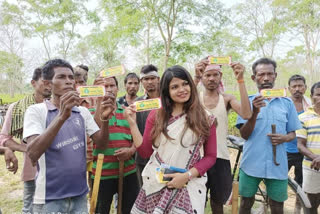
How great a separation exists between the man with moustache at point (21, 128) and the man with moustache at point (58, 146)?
68cm

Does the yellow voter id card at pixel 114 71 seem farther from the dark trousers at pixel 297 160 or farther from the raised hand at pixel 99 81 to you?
the dark trousers at pixel 297 160

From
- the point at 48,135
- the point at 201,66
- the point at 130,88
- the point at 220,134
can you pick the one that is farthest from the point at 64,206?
the point at 130,88

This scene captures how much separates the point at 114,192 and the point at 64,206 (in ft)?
2.70

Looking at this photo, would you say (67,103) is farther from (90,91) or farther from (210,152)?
(210,152)

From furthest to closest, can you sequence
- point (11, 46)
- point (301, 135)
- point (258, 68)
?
point (11, 46) → point (301, 135) → point (258, 68)

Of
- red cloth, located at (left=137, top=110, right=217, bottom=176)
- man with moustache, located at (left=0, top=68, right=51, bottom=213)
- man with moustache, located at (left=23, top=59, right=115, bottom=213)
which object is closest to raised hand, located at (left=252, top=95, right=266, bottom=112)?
red cloth, located at (left=137, top=110, right=217, bottom=176)

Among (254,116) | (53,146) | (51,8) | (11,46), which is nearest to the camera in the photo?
(53,146)

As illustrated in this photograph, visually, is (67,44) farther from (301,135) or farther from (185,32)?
(301,135)

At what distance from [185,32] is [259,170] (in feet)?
22.5

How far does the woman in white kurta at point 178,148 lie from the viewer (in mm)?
1712

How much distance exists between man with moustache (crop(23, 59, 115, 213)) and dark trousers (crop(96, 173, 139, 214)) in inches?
21.6

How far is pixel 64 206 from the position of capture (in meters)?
1.74

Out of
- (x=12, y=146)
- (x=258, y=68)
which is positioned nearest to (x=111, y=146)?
(x=12, y=146)

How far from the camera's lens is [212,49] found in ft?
27.9
